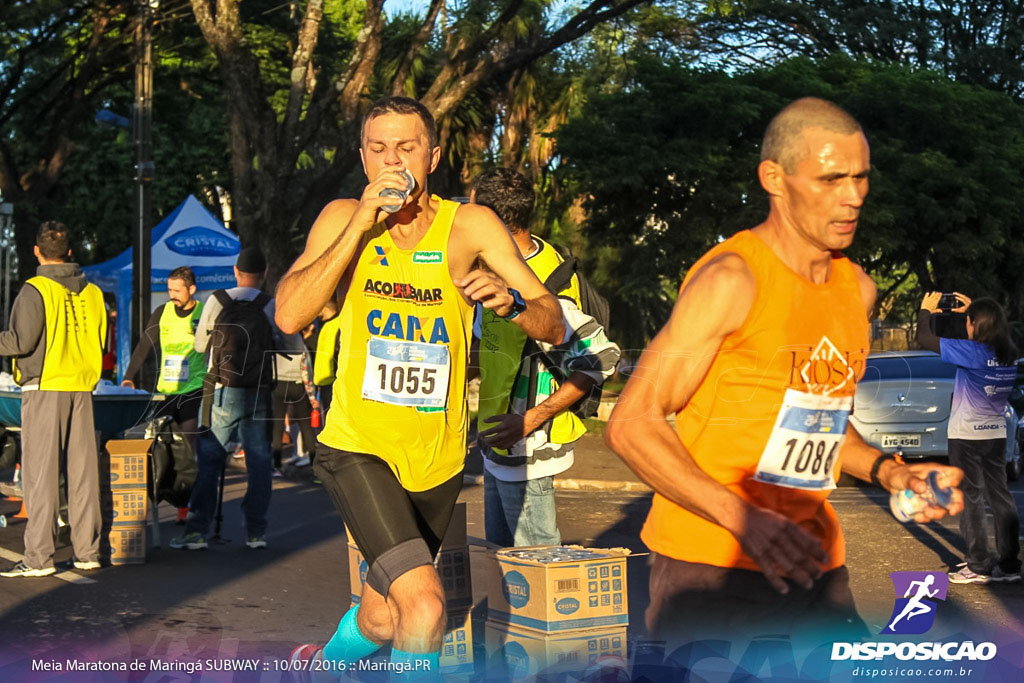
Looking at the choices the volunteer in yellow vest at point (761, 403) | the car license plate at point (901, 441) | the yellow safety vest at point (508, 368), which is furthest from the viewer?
the car license plate at point (901, 441)

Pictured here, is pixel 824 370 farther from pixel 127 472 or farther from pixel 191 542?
pixel 191 542

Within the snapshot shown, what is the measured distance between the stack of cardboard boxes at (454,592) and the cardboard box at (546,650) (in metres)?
0.11

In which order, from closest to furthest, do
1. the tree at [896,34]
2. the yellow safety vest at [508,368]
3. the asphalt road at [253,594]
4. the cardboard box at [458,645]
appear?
1. the cardboard box at [458,645]
2. the yellow safety vest at [508,368]
3. the asphalt road at [253,594]
4. the tree at [896,34]

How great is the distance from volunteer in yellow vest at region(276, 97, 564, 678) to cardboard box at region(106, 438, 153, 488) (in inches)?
186

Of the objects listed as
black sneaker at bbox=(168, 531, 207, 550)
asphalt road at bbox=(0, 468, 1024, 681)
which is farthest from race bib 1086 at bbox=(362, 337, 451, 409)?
black sneaker at bbox=(168, 531, 207, 550)

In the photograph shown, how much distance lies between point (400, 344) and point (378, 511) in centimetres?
53

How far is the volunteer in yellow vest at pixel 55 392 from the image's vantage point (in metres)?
8.33

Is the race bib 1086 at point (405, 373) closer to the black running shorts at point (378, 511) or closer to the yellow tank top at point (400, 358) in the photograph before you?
the yellow tank top at point (400, 358)

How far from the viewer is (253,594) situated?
784cm

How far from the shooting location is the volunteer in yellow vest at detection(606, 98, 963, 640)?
3135mm

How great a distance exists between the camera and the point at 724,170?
2761cm

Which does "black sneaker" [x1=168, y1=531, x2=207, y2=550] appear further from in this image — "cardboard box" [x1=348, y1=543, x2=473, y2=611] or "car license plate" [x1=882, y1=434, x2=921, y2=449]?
"car license plate" [x1=882, y1=434, x2=921, y2=449]

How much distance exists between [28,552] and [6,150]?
20.7m

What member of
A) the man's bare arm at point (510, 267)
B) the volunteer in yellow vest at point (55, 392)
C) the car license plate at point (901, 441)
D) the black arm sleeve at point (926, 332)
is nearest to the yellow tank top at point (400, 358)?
the man's bare arm at point (510, 267)
